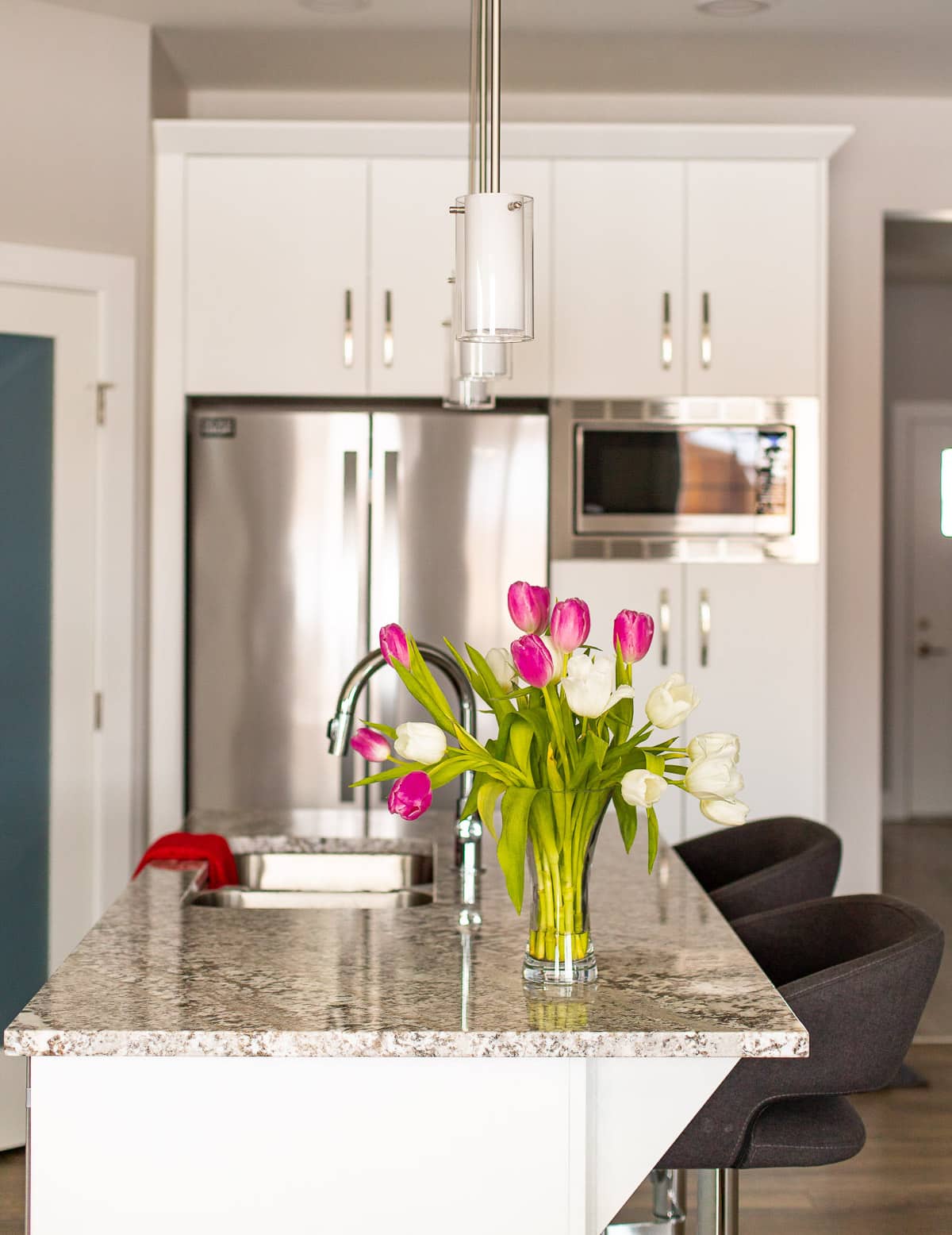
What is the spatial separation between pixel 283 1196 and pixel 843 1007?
0.84 meters

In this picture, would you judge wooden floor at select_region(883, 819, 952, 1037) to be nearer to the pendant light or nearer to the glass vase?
the glass vase

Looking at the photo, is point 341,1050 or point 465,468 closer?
point 341,1050

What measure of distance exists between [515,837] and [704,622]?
7.42ft

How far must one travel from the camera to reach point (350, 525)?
12.4 feet

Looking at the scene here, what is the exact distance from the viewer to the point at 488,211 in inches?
68.6

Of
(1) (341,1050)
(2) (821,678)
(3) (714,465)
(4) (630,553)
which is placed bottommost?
(1) (341,1050)

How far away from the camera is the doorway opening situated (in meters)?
7.73

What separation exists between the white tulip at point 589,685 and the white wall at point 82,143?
2.37m

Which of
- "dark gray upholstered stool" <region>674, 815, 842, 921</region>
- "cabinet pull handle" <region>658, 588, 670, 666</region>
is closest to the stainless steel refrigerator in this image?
"cabinet pull handle" <region>658, 588, 670, 666</region>

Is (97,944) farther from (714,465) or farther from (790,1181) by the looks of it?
(714,465)

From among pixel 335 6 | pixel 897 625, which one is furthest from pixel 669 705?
pixel 897 625

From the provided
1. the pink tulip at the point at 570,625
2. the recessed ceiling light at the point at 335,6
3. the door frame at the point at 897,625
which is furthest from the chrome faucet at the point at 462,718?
the door frame at the point at 897,625

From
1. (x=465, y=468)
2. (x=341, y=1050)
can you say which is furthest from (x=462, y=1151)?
(x=465, y=468)

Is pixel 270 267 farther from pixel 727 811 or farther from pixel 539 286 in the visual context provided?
pixel 727 811
